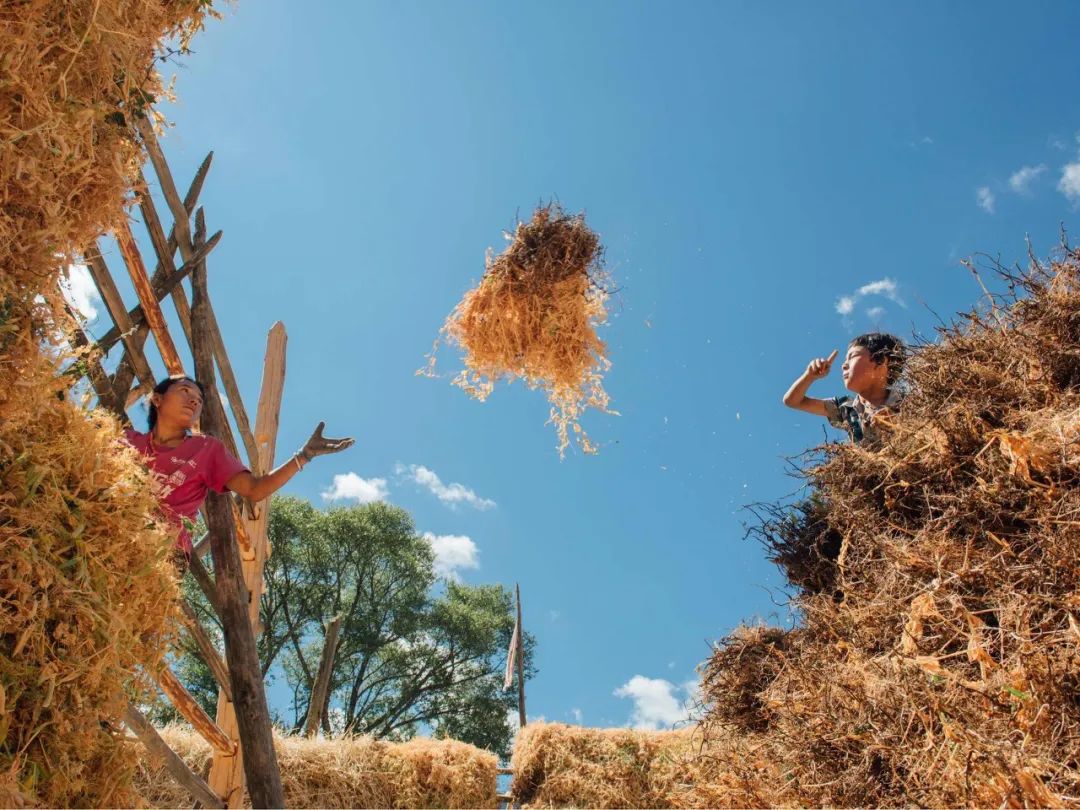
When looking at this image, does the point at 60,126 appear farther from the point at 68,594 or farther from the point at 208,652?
the point at 208,652

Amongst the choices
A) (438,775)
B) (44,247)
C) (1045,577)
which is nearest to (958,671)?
(1045,577)

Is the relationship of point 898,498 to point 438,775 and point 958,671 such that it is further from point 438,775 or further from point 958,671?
point 438,775

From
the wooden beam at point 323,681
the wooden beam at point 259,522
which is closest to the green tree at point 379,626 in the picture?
the wooden beam at point 323,681

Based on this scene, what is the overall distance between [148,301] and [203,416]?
71cm

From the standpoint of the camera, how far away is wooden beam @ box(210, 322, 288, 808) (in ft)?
15.8

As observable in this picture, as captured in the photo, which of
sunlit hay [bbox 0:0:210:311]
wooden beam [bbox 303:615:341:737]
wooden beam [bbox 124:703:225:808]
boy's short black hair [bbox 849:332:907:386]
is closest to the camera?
sunlit hay [bbox 0:0:210:311]

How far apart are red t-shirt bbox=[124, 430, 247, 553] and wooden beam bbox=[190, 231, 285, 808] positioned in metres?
0.24

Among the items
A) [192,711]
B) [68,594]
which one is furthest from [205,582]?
[68,594]

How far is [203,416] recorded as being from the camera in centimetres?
446

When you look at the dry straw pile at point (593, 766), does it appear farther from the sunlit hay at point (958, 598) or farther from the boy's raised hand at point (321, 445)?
the sunlit hay at point (958, 598)

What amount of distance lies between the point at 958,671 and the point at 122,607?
7.88 feet

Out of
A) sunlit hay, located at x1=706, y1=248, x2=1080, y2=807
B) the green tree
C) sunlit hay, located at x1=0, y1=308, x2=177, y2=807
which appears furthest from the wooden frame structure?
the green tree

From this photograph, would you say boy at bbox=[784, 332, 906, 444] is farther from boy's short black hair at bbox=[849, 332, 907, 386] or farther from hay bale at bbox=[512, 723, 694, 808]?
hay bale at bbox=[512, 723, 694, 808]

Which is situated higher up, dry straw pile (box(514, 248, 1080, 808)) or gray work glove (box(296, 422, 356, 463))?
gray work glove (box(296, 422, 356, 463))
